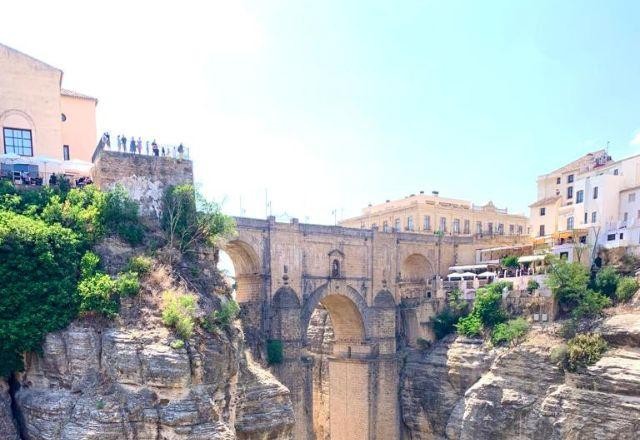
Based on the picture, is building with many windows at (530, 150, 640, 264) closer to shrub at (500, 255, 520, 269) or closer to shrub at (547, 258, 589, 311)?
shrub at (500, 255, 520, 269)

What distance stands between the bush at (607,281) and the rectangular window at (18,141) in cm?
3192

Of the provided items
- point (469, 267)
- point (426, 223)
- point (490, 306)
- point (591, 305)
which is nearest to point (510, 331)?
point (490, 306)

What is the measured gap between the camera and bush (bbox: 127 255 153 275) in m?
16.7

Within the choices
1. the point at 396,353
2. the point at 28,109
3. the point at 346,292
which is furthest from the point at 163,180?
the point at 396,353

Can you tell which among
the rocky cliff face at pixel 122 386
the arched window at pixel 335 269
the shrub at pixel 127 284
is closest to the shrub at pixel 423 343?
the arched window at pixel 335 269

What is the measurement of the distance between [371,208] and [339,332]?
63.5ft

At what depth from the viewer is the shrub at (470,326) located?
31.8 metres

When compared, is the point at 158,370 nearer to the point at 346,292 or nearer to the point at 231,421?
the point at 231,421

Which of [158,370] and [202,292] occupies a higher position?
[202,292]

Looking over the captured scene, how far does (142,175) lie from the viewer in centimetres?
1961

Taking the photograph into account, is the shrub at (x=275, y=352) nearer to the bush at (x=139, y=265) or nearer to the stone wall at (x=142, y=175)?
the stone wall at (x=142, y=175)

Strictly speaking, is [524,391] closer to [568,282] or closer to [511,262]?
[568,282]

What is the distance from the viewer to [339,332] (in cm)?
3538

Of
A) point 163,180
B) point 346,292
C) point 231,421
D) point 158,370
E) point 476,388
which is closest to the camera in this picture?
point 158,370
